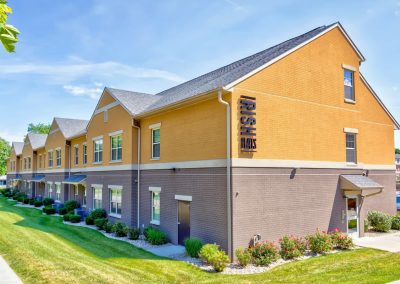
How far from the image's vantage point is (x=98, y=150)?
26094mm

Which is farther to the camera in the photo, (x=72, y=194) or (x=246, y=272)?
(x=72, y=194)

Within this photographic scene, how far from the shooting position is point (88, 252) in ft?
52.4

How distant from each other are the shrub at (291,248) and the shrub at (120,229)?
30.5ft

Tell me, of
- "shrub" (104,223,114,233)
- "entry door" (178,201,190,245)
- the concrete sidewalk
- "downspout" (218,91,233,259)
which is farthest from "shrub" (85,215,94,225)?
"downspout" (218,91,233,259)

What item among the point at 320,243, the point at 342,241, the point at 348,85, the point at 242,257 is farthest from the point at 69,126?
the point at 342,241

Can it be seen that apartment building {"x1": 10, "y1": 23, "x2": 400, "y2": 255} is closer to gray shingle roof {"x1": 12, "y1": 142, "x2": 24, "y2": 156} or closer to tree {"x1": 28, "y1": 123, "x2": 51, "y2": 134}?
gray shingle roof {"x1": 12, "y1": 142, "x2": 24, "y2": 156}

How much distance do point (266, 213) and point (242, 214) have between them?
1.49 m

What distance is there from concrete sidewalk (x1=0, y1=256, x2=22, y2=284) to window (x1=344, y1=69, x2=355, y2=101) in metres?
18.3

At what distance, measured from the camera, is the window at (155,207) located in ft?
63.1

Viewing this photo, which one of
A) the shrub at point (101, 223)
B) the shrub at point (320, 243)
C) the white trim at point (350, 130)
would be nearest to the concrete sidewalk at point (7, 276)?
the shrub at point (101, 223)

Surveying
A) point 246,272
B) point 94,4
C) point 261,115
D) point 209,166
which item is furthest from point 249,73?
point 246,272

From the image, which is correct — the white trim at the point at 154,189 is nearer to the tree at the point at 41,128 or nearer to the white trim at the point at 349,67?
the white trim at the point at 349,67

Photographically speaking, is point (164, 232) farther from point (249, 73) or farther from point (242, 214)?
point (249, 73)

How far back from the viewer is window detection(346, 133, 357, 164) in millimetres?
19547
